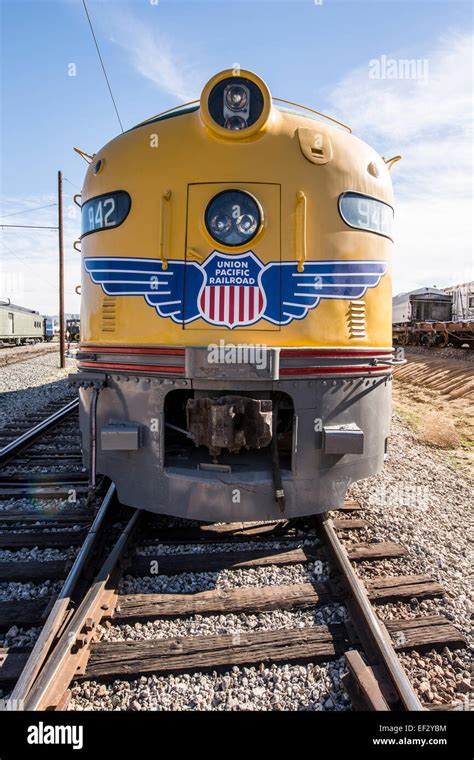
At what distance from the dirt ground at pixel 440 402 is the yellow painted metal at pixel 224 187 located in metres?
4.58

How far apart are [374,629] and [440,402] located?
1200cm

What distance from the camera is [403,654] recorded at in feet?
8.82

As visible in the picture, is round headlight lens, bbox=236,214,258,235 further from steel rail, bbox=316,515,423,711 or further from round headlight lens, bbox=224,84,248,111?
steel rail, bbox=316,515,423,711

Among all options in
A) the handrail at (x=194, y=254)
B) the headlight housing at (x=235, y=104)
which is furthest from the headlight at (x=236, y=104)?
the handrail at (x=194, y=254)

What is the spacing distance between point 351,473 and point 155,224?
269 cm

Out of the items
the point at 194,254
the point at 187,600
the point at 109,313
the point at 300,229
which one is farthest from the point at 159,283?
the point at 187,600

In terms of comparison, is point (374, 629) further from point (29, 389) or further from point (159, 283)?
point (29, 389)

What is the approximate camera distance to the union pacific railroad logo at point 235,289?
11.4 ft

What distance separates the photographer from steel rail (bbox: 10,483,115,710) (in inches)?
88.8

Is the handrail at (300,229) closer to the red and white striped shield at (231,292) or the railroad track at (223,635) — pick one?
the red and white striped shield at (231,292)

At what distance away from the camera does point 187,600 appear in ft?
10.2

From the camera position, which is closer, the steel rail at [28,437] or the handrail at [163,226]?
the handrail at [163,226]
